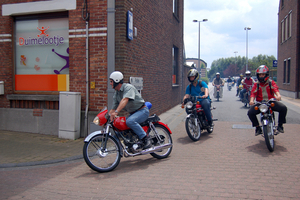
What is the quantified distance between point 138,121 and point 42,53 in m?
4.61

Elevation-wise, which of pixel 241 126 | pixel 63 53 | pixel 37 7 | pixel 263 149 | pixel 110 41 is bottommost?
pixel 263 149

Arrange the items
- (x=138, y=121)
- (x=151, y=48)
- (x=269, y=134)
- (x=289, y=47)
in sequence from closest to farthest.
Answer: (x=138, y=121), (x=269, y=134), (x=151, y=48), (x=289, y=47)

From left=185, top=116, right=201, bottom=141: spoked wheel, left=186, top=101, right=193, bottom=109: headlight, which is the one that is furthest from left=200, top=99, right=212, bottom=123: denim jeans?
left=186, top=101, right=193, bottom=109: headlight

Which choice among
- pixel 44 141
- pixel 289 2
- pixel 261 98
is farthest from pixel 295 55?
pixel 44 141

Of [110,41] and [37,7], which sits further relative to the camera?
[37,7]

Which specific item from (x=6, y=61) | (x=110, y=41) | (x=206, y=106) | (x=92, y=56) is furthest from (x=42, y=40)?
(x=206, y=106)

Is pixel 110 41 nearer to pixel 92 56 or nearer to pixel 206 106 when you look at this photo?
pixel 92 56

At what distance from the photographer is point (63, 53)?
8047 mm

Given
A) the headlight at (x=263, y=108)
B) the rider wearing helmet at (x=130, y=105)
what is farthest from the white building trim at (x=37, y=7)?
the headlight at (x=263, y=108)

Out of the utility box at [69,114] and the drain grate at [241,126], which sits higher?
→ the utility box at [69,114]

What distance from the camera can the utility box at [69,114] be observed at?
7359mm

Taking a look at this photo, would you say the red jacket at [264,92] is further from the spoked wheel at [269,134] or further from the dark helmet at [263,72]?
the spoked wheel at [269,134]

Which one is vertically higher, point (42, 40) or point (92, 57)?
point (42, 40)

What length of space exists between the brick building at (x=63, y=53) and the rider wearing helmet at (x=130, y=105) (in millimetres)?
2035
